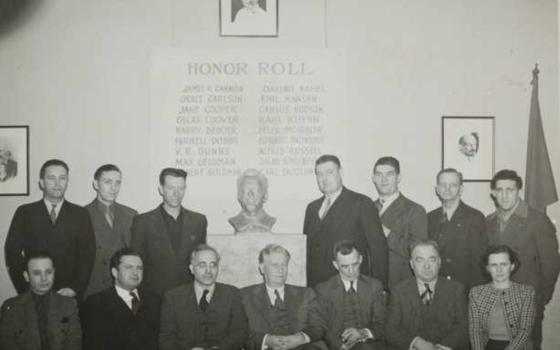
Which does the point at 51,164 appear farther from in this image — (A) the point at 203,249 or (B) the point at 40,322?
(A) the point at 203,249

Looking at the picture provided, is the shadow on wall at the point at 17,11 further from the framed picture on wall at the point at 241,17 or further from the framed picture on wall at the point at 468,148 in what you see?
the framed picture on wall at the point at 468,148

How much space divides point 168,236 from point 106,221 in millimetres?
546

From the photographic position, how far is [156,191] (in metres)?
4.67

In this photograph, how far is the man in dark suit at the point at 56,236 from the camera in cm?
441

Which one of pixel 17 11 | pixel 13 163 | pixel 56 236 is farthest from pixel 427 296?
pixel 17 11

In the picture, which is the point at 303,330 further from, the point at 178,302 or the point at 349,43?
the point at 349,43

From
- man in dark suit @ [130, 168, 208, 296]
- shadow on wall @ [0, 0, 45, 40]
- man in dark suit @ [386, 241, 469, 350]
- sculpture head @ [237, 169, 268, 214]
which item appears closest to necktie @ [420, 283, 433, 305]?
man in dark suit @ [386, 241, 469, 350]

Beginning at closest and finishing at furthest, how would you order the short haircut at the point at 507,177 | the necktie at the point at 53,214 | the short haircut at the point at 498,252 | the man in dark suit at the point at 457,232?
the short haircut at the point at 498,252 → the necktie at the point at 53,214 → the man in dark suit at the point at 457,232 → the short haircut at the point at 507,177

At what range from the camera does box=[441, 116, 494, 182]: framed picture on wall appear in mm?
4824

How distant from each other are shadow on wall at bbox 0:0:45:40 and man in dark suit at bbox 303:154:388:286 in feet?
9.50

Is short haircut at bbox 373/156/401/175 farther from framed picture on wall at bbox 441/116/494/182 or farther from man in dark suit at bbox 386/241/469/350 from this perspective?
man in dark suit at bbox 386/241/469/350

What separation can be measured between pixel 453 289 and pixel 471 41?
2169mm


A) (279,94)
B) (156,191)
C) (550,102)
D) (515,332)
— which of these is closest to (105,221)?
(156,191)

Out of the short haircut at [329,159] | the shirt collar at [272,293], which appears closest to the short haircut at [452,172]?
the short haircut at [329,159]
